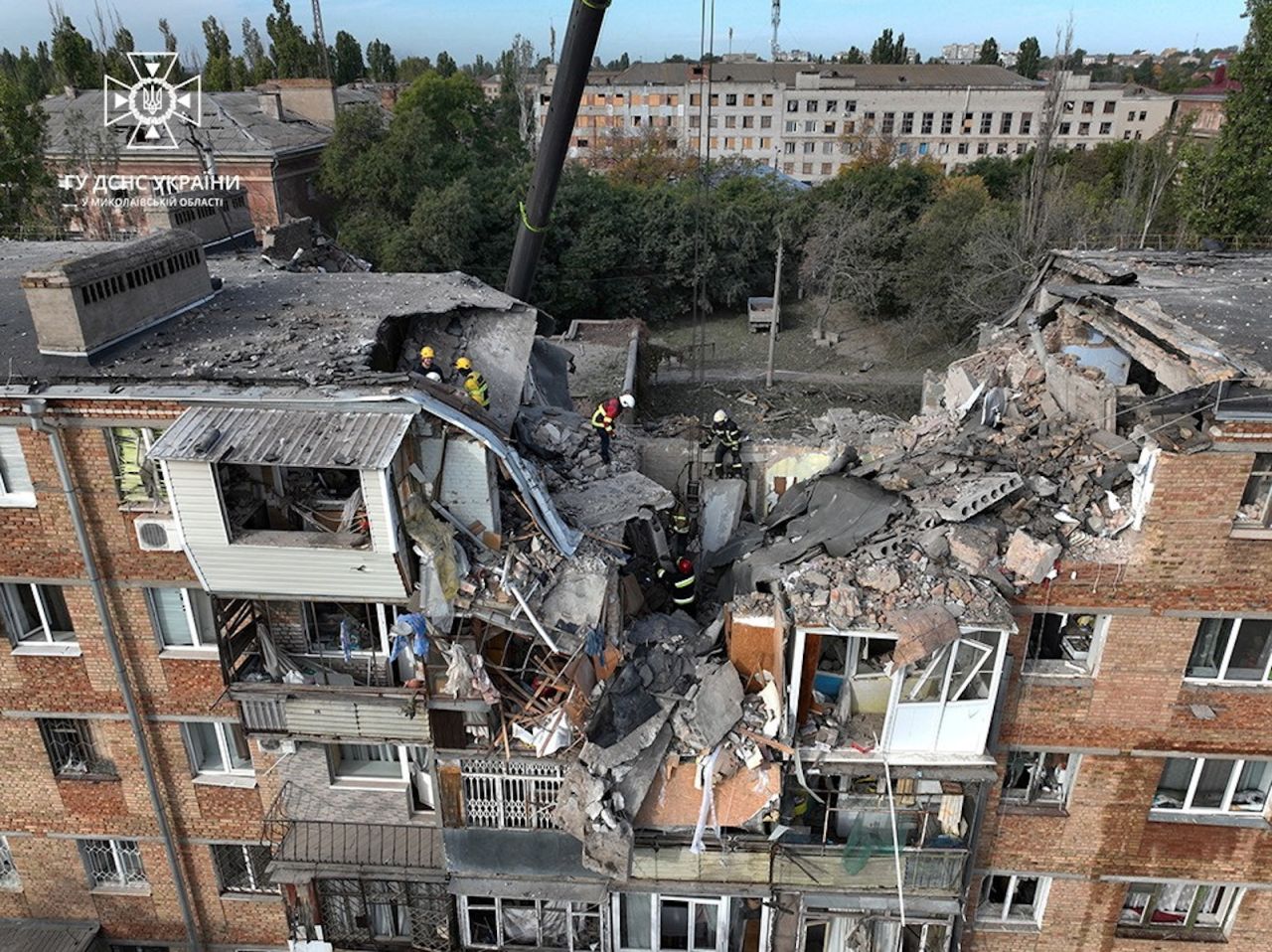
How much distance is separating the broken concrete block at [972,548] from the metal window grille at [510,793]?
677 centimetres

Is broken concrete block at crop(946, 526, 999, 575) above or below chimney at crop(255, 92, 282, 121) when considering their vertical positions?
below

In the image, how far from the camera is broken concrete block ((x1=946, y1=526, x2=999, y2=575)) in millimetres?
11846

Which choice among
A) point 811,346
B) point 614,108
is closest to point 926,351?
point 811,346

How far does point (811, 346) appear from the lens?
52.7m

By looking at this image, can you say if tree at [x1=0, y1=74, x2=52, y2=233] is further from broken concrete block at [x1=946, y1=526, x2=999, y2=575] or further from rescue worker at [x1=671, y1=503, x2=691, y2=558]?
broken concrete block at [x1=946, y1=526, x2=999, y2=575]

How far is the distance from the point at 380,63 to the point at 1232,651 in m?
124

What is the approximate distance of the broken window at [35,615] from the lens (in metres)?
13.3

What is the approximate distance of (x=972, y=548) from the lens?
468 inches

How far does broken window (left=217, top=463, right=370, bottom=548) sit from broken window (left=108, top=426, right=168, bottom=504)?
1.12 meters

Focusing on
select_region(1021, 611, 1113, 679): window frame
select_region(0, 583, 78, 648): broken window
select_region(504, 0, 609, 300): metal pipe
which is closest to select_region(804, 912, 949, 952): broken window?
select_region(1021, 611, 1113, 679): window frame

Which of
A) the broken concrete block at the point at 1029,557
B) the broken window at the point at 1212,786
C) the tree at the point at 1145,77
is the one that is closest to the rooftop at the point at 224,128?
the broken concrete block at the point at 1029,557

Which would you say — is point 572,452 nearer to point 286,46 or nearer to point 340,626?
point 340,626

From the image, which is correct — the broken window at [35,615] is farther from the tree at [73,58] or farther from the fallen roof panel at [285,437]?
the tree at [73,58]

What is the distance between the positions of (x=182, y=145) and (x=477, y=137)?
25.5 metres
